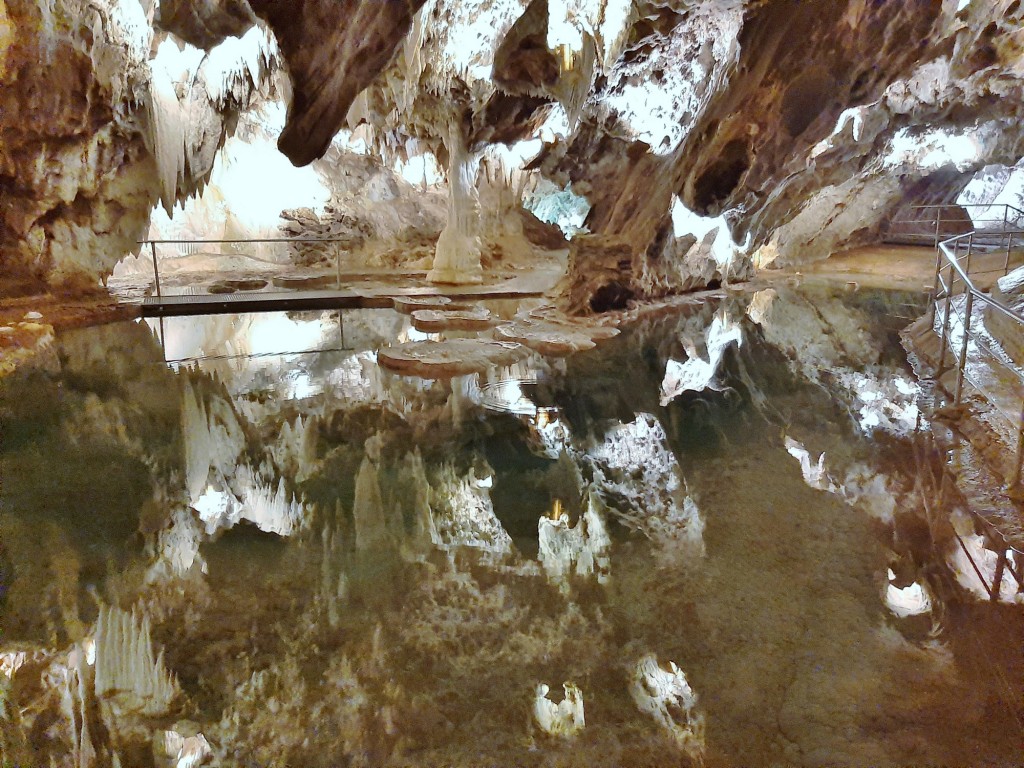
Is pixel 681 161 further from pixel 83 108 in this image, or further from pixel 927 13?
pixel 83 108

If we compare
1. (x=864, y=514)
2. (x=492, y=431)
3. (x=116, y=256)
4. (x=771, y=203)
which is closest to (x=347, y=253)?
(x=116, y=256)

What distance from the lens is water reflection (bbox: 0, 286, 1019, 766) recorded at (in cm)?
192

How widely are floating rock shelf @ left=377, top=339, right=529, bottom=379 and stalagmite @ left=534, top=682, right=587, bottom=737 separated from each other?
3797mm

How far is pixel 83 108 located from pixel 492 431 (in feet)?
21.2

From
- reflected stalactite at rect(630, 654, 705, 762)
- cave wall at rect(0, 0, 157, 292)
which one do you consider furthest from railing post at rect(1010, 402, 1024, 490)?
cave wall at rect(0, 0, 157, 292)

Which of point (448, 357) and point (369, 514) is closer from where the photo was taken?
point (369, 514)

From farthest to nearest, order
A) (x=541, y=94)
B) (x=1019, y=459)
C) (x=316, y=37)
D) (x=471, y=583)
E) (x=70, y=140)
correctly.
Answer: (x=541, y=94)
(x=70, y=140)
(x=316, y=37)
(x=1019, y=459)
(x=471, y=583)

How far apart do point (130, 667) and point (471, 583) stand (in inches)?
43.7

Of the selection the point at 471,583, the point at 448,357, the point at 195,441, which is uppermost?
the point at 448,357

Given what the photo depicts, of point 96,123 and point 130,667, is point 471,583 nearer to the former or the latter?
point 130,667

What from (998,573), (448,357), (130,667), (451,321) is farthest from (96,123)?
(998,573)

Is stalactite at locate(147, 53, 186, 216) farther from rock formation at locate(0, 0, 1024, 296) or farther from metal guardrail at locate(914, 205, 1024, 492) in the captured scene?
metal guardrail at locate(914, 205, 1024, 492)

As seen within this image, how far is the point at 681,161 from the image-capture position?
28.8 ft

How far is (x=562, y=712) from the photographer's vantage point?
6.51ft
